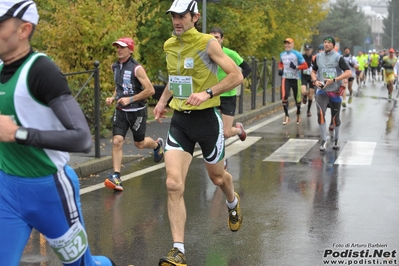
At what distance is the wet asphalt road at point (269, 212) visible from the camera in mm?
6125

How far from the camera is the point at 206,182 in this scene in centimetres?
952

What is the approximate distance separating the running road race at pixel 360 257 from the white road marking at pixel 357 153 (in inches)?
195

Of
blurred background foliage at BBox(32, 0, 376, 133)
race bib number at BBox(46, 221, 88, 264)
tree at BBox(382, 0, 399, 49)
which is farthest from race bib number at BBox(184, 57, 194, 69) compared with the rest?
tree at BBox(382, 0, 399, 49)

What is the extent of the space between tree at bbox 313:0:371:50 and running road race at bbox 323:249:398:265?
70.6m

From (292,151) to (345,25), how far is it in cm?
7006

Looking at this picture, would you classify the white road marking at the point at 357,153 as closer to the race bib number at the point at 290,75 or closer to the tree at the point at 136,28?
the race bib number at the point at 290,75

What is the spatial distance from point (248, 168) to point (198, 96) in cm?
524

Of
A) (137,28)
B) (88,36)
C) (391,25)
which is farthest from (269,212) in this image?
(391,25)

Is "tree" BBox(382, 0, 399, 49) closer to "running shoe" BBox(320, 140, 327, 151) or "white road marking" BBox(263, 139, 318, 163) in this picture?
"white road marking" BBox(263, 139, 318, 163)

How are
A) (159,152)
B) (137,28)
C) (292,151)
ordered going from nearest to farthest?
(159,152)
(292,151)
(137,28)

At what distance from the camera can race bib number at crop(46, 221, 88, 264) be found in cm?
382

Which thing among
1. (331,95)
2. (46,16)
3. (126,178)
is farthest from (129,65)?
(46,16)

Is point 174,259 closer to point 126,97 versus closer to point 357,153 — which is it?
point 126,97

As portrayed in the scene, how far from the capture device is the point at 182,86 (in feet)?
19.8
